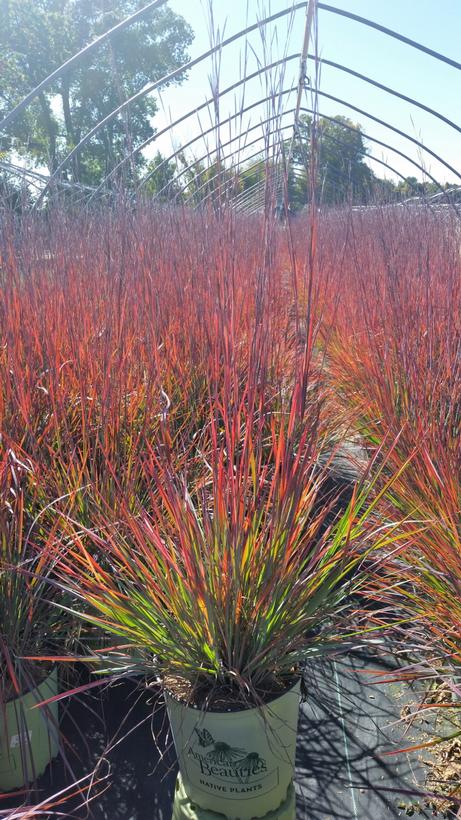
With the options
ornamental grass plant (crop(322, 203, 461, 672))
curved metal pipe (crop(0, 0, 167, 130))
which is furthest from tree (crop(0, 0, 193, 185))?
ornamental grass plant (crop(322, 203, 461, 672))

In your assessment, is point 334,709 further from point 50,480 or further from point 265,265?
point 265,265

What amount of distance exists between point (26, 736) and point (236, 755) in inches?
18.2

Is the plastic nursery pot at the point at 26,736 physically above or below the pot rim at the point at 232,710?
below

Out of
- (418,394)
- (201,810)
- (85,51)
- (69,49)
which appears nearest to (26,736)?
(201,810)

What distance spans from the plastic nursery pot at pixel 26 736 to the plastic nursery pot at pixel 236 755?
288 mm

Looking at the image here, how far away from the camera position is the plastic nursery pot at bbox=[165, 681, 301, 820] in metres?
1.06

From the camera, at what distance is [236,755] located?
108cm

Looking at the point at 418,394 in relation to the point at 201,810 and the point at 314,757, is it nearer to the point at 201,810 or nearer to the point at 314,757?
the point at 314,757

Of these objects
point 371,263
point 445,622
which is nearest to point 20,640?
point 445,622

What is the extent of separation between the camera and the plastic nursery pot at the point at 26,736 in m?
1.20

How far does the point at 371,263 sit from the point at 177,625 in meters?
3.03

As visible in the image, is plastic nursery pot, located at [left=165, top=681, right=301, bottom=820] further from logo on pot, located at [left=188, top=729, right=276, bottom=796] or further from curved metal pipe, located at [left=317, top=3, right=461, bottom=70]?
curved metal pipe, located at [left=317, top=3, right=461, bottom=70]

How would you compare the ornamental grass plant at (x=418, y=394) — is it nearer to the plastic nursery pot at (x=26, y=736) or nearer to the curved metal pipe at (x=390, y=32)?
the plastic nursery pot at (x=26, y=736)

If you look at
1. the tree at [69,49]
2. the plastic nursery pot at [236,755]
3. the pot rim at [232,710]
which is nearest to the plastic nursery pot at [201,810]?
the plastic nursery pot at [236,755]
